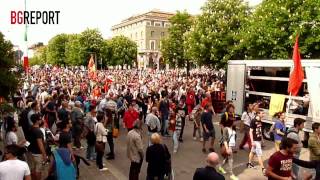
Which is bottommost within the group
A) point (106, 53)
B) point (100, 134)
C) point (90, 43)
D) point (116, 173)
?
point (116, 173)

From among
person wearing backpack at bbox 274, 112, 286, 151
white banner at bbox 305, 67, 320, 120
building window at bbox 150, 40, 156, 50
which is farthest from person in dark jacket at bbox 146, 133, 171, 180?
building window at bbox 150, 40, 156, 50

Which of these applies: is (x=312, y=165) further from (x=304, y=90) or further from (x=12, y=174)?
(x=304, y=90)

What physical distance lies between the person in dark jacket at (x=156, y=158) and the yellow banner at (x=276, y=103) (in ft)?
27.9

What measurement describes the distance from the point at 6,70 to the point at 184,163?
19.1 ft

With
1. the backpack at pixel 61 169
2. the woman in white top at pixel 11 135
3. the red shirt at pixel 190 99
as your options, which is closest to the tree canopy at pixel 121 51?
the red shirt at pixel 190 99

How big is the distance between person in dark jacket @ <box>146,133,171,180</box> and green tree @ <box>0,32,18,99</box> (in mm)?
5357

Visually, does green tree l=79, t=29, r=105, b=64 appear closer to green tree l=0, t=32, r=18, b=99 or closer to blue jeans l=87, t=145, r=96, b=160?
green tree l=0, t=32, r=18, b=99

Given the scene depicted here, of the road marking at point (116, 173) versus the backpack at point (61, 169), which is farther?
the road marking at point (116, 173)

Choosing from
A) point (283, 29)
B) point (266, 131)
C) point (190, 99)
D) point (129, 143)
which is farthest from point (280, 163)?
point (283, 29)

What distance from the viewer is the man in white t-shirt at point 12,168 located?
6.29m

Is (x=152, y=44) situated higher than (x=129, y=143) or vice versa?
(x=152, y=44)

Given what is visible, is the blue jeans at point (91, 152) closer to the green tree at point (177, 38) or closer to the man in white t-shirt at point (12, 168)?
the man in white t-shirt at point (12, 168)

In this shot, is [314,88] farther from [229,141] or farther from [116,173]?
[116,173]

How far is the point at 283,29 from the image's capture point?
28.4m
